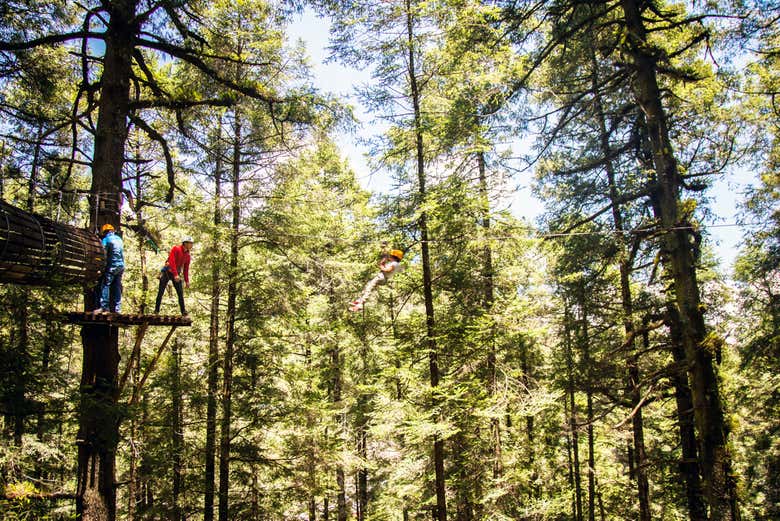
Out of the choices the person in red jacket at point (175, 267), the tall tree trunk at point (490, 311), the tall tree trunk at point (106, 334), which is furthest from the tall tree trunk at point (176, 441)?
the tall tree trunk at point (490, 311)

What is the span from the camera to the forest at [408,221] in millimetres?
6051

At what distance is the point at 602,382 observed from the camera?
12336mm

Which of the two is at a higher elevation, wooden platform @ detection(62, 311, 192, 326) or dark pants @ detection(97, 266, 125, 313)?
dark pants @ detection(97, 266, 125, 313)

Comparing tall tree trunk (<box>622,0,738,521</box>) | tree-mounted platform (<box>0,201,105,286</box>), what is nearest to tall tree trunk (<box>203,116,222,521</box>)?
tree-mounted platform (<box>0,201,105,286</box>)

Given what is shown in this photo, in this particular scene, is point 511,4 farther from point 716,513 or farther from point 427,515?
point 427,515

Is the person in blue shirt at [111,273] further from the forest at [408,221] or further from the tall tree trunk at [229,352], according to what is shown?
the tall tree trunk at [229,352]

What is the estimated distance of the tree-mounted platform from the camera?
3880 millimetres

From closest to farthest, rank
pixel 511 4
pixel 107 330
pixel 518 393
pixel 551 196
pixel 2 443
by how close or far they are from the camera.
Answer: pixel 2 443, pixel 107 330, pixel 511 4, pixel 518 393, pixel 551 196

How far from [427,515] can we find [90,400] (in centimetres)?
1429

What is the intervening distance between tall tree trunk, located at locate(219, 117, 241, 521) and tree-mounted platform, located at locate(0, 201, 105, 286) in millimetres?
5846

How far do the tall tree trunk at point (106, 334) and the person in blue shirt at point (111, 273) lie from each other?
278mm

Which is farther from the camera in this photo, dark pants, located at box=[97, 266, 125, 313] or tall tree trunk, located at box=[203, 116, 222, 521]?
tall tree trunk, located at box=[203, 116, 222, 521]

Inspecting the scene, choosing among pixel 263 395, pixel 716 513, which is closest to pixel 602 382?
pixel 716 513

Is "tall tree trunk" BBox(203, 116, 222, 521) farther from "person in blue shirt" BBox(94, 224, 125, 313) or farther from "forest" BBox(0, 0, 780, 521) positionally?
"person in blue shirt" BBox(94, 224, 125, 313)
